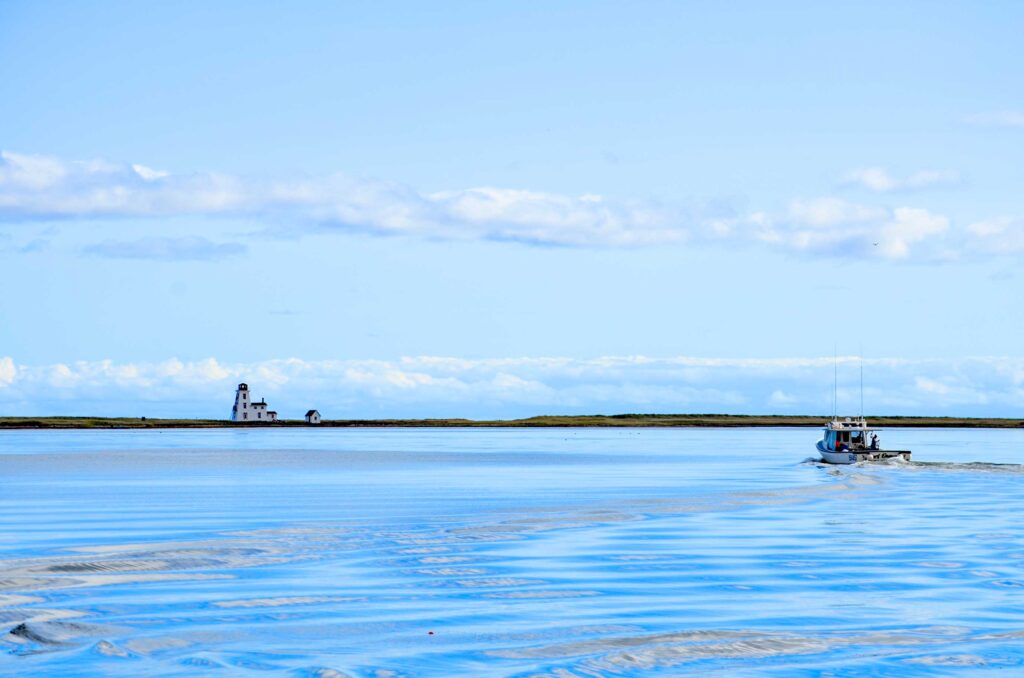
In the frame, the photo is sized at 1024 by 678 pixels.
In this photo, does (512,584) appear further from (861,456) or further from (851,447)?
(851,447)

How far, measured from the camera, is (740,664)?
18453mm

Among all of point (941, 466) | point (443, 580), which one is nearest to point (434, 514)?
point (443, 580)

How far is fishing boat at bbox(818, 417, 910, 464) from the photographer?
8850 cm

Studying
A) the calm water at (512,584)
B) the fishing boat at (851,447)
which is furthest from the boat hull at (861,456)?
the calm water at (512,584)

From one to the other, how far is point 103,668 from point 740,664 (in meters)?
9.43

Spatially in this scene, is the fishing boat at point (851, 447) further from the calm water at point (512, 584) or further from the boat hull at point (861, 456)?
the calm water at point (512, 584)

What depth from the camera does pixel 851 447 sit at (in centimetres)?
8988

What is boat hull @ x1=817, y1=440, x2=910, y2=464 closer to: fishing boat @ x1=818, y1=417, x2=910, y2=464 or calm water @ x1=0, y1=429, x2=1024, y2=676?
fishing boat @ x1=818, y1=417, x2=910, y2=464

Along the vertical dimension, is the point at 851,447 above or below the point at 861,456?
above

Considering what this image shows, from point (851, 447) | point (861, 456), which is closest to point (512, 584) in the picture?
point (861, 456)

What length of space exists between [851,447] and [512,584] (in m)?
68.0

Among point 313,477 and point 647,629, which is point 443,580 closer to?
point 647,629

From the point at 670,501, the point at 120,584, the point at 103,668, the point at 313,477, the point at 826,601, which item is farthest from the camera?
the point at 313,477

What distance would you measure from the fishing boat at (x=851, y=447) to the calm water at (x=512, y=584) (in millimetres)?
32350
